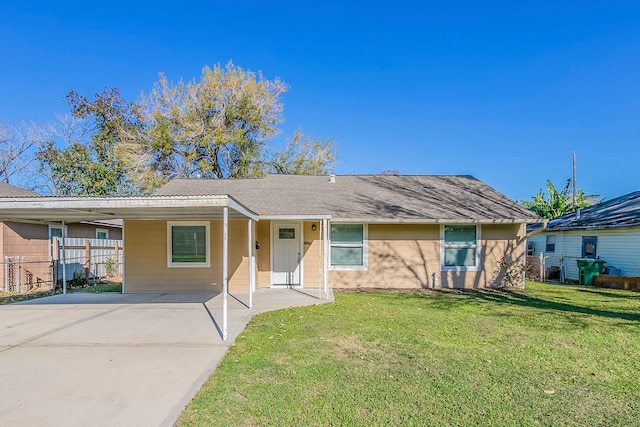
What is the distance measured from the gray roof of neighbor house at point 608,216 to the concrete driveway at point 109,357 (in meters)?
12.5

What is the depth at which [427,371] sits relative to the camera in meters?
4.39

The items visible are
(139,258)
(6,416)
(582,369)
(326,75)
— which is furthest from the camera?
(326,75)

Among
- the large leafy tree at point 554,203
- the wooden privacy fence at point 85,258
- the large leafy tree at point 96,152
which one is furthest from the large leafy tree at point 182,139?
the large leafy tree at point 554,203

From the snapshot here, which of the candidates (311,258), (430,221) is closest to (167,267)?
(311,258)

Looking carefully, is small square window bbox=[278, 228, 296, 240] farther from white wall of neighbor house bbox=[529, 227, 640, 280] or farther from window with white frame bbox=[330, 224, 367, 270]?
white wall of neighbor house bbox=[529, 227, 640, 280]

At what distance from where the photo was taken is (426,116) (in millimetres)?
21109

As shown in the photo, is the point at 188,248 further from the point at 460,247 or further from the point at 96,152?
the point at 96,152

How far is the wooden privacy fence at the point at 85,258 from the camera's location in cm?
1329

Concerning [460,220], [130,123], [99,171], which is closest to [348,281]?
[460,220]

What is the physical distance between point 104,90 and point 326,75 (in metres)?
15.7

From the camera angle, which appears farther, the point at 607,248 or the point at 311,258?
the point at 607,248

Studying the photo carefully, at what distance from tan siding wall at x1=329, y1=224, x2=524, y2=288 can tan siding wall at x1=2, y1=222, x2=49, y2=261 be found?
33.8 ft

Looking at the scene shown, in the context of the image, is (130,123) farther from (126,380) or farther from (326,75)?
(126,380)

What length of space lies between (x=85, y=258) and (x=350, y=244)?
994 cm
